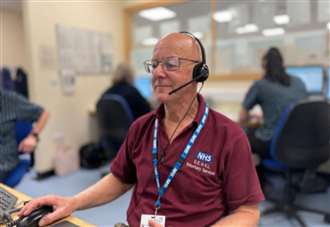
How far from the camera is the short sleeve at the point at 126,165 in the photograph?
1.15m

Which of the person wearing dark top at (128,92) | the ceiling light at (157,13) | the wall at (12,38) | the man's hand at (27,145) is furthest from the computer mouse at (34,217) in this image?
the wall at (12,38)

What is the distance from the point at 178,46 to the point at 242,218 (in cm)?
59

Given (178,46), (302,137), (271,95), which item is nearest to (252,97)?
(271,95)

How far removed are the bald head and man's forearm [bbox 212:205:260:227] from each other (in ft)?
1.71

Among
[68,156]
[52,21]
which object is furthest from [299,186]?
[52,21]


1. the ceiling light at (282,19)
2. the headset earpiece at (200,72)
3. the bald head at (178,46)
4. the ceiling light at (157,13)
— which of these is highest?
the ceiling light at (157,13)

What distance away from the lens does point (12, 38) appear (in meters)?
5.57

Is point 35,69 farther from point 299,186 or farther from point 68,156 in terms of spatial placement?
point 299,186

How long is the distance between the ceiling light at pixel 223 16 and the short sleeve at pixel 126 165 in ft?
8.91

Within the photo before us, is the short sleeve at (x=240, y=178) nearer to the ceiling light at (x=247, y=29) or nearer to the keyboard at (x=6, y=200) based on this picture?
the keyboard at (x=6, y=200)

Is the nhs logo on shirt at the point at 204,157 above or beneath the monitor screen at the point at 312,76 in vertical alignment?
beneath

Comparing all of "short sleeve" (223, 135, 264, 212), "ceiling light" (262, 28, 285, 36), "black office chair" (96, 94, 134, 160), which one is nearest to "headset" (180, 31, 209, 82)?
"short sleeve" (223, 135, 264, 212)

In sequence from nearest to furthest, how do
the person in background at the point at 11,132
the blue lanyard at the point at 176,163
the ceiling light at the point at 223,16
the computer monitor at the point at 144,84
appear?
the blue lanyard at the point at 176,163 → the person in background at the point at 11,132 → the ceiling light at the point at 223,16 → the computer monitor at the point at 144,84

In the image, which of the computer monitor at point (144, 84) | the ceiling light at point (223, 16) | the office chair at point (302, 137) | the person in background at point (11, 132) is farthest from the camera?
the computer monitor at point (144, 84)
